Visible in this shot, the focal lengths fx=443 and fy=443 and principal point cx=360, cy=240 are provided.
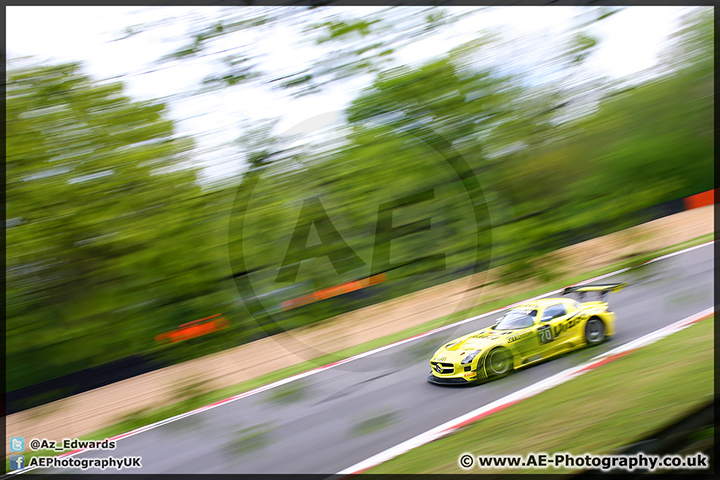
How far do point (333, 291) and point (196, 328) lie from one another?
0.57 metres

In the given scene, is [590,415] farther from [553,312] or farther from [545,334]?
[553,312]

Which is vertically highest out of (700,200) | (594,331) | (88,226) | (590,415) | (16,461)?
(88,226)

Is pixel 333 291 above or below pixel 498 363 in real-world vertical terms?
above

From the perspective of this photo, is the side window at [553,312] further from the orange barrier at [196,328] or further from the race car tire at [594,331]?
the orange barrier at [196,328]

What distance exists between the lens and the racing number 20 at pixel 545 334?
21.0 ft

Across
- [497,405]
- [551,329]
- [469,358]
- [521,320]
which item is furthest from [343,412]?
[551,329]

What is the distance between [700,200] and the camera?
2.71 m

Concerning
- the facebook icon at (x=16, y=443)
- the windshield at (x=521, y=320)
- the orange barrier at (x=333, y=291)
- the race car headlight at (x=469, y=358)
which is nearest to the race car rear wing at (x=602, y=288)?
the orange barrier at (x=333, y=291)

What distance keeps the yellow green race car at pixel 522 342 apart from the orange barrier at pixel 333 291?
4.34 meters

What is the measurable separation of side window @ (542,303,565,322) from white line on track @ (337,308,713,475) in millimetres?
792

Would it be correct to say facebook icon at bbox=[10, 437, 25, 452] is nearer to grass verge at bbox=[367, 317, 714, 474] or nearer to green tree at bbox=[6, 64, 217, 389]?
green tree at bbox=[6, 64, 217, 389]

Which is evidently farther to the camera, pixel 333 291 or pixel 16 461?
pixel 16 461

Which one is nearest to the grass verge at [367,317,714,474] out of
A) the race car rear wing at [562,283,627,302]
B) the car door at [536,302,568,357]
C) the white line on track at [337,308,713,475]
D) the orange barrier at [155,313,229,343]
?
the white line on track at [337,308,713,475]

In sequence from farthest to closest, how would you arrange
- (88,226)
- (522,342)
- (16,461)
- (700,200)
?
(522,342)
(700,200)
(16,461)
(88,226)
